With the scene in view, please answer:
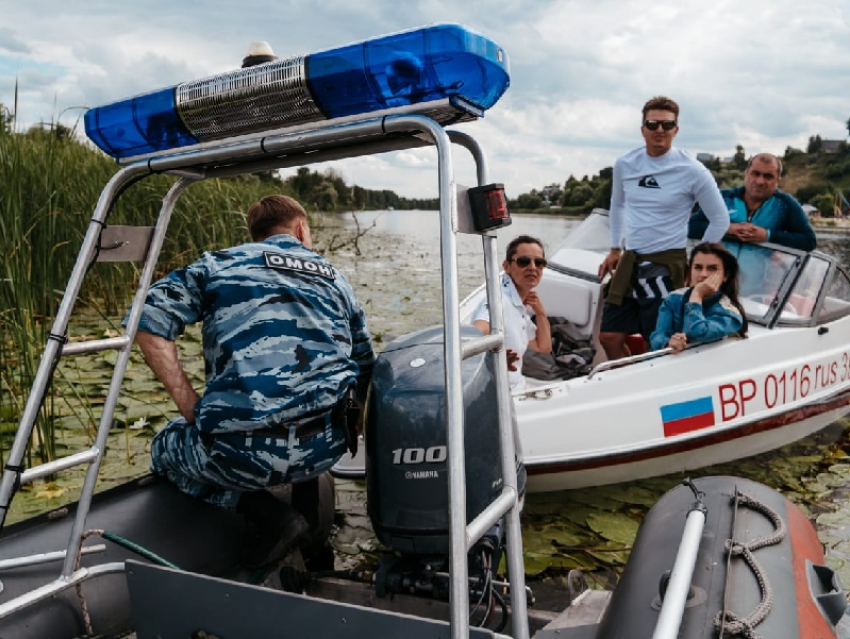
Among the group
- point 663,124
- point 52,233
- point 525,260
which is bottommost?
point 525,260

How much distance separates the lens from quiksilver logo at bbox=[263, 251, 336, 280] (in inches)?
85.8

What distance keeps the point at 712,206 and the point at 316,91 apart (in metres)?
3.60

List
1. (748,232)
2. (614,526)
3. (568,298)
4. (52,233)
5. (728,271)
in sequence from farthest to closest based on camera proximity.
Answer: (568,298) < (52,233) < (748,232) < (728,271) < (614,526)

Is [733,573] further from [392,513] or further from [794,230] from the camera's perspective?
[794,230]

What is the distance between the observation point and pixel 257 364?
82.7 inches

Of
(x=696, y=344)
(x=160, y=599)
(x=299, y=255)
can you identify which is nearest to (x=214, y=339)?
(x=299, y=255)

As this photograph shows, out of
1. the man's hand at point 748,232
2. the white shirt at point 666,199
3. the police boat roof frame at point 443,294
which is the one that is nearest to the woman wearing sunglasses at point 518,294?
the white shirt at point 666,199

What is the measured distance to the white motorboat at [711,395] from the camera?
143 inches

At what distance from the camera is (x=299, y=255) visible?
2.26 meters

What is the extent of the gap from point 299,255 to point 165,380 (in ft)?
1.73

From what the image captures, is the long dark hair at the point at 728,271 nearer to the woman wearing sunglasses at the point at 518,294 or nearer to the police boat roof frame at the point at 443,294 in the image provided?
the woman wearing sunglasses at the point at 518,294

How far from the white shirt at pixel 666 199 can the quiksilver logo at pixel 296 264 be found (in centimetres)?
287

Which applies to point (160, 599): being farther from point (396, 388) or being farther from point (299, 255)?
point (299, 255)

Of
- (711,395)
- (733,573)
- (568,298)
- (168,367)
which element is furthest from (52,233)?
(733,573)
